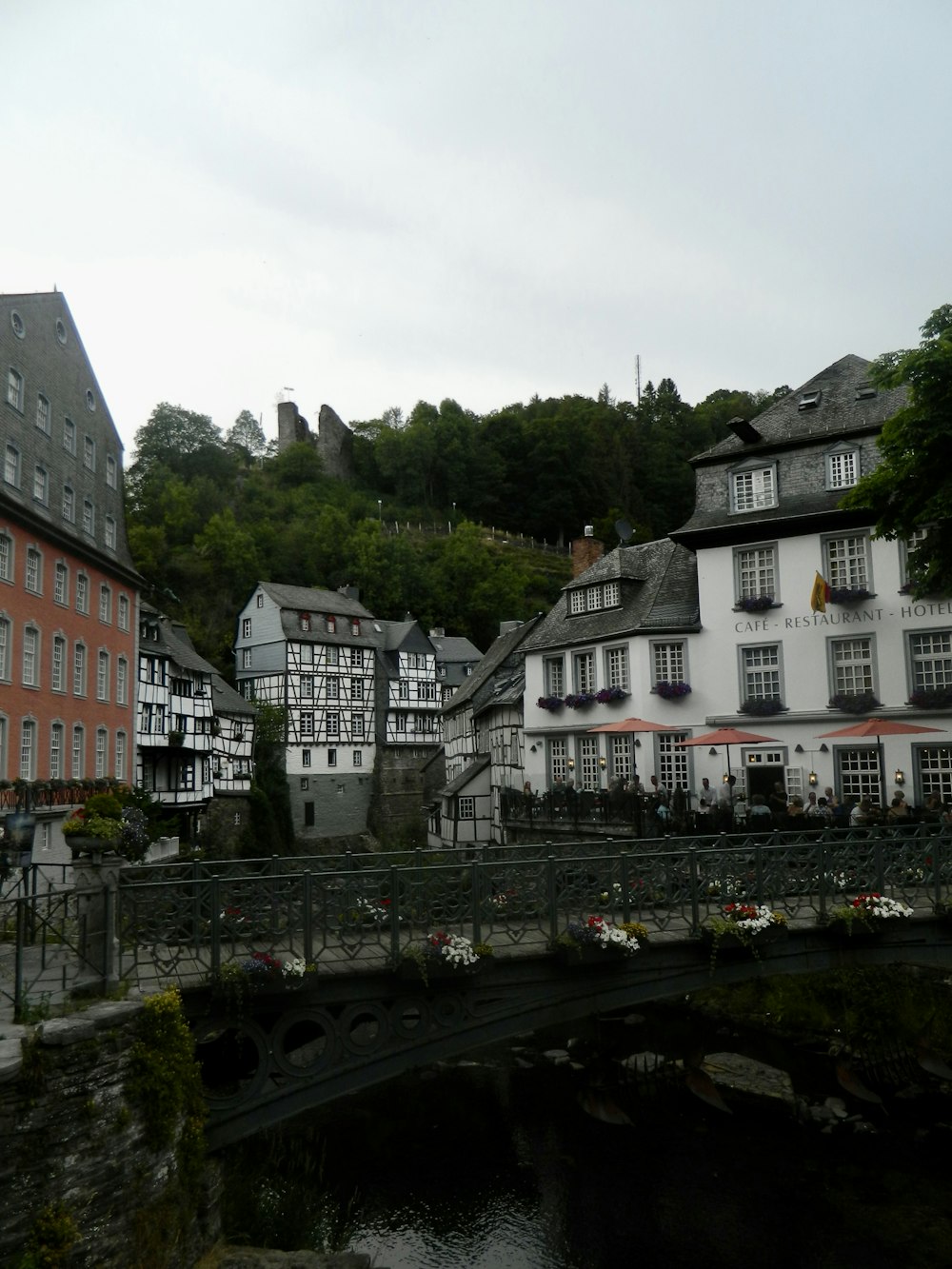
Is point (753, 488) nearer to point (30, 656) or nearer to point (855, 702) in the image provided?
point (855, 702)

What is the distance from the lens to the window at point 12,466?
2873 cm

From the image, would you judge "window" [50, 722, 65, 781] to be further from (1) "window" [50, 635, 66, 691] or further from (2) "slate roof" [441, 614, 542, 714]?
(2) "slate roof" [441, 614, 542, 714]

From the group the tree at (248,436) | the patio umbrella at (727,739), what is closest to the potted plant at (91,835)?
the patio umbrella at (727,739)

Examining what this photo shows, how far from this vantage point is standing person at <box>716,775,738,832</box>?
2239 cm

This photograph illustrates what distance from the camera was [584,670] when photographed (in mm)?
33125

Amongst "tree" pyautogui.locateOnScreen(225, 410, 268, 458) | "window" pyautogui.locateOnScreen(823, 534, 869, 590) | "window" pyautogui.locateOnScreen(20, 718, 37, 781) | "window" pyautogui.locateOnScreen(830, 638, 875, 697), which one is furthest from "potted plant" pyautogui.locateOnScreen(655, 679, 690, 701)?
"tree" pyautogui.locateOnScreen(225, 410, 268, 458)

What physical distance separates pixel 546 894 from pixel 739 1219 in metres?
5.16

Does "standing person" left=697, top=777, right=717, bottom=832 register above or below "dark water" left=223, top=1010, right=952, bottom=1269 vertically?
above

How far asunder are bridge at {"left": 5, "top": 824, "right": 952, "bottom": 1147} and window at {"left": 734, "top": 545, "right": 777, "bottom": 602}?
1417cm

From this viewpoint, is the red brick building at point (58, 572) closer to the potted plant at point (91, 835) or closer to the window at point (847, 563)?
the potted plant at point (91, 835)

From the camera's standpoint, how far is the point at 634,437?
92.6 m

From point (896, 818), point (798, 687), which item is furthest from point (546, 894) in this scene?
point (798, 687)

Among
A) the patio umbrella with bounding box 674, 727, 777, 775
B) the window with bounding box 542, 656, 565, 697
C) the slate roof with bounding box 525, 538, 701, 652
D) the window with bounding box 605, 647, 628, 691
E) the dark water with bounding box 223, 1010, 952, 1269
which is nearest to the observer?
the dark water with bounding box 223, 1010, 952, 1269

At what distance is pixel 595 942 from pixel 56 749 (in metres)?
24.3
